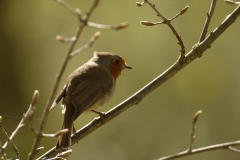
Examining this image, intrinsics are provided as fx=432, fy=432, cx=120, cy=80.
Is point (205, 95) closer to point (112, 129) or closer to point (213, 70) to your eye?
point (213, 70)

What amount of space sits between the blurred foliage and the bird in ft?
9.37

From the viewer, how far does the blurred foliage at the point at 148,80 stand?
26.0 feet

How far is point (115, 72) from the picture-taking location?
16.6 feet

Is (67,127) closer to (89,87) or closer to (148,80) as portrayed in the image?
(89,87)

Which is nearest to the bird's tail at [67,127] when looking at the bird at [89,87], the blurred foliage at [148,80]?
the bird at [89,87]

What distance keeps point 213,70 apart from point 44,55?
3.32 m

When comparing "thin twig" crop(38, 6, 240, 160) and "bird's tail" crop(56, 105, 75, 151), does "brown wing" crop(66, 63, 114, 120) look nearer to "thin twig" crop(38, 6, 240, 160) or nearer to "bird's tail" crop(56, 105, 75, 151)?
"bird's tail" crop(56, 105, 75, 151)

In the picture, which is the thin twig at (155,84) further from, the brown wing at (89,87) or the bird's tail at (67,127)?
the brown wing at (89,87)

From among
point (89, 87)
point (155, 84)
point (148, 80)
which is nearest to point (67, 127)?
point (89, 87)

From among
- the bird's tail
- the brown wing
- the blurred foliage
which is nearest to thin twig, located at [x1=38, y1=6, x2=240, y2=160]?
the bird's tail

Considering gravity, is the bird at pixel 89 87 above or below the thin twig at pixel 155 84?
above

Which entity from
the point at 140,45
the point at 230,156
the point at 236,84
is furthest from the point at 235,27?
the point at 230,156

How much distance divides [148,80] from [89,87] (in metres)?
3.52

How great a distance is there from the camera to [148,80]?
7926 mm
